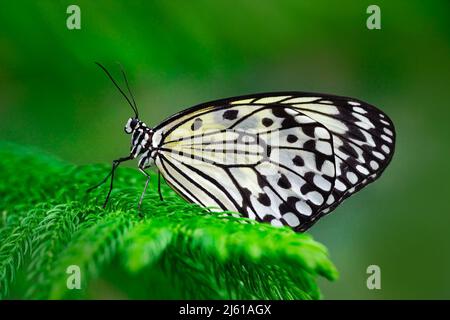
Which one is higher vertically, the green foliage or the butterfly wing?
the butterfly wing

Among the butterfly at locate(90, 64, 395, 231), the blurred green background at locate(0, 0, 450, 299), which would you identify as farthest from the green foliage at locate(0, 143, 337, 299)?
the blurred green background at locate(0, 0, 450, 299)

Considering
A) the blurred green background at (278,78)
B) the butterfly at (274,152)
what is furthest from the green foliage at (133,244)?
the blurred green background at (278,78)

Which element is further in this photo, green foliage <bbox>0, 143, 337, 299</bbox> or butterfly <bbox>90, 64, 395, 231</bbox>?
butterfly <bbox>90, 64, 395, 231</bbox>

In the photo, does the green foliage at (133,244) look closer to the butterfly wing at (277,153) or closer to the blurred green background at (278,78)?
the butterfly wing at (277,153)

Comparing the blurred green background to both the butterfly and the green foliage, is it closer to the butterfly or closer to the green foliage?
the butterfly

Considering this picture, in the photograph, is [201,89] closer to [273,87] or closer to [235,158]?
[273,87]
